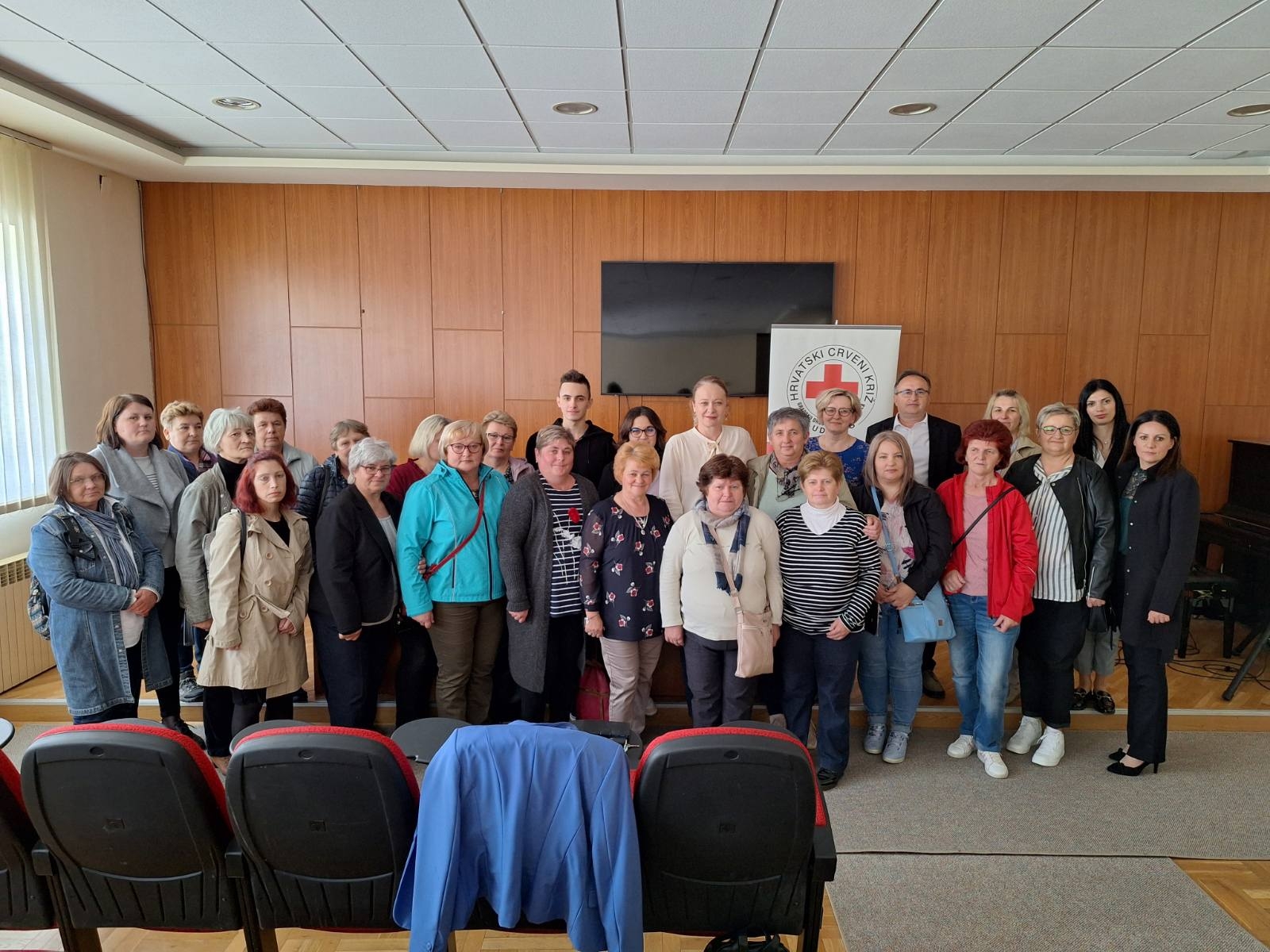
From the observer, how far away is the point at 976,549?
3375 millimetres

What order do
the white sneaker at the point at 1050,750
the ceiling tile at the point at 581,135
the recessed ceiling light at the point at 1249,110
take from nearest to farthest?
the white sneaker at the point at 1050,750
the recessed ceiling light at the point at 1249,110
the ceiling tile at the point at 581,135

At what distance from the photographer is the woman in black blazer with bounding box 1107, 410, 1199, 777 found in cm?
318

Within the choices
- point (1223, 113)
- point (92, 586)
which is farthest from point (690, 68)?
point (92, 586)

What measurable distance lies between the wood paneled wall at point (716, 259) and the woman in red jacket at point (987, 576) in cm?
284

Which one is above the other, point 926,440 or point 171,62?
point 171,62

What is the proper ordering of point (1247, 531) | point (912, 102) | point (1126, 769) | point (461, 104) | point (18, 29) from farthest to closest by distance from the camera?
point (1247, 531), point (461, 104), point (912, 102), point (1126, 769), point (18, 29)

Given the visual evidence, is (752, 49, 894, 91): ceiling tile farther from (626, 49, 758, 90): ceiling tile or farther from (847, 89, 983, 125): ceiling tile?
(847, 89, 983, 125): ceiling tile

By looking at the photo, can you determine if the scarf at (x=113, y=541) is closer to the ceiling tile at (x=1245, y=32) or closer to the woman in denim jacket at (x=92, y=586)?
the woman in denim jacket at (x=92, y=586)

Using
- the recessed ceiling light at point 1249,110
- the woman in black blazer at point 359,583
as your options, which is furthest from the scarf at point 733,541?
the recessed ceiling light at point 1249,110

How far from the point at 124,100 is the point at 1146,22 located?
484 cm

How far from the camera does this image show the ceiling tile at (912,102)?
3.91m

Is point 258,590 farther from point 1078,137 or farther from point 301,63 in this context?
point 1078,137

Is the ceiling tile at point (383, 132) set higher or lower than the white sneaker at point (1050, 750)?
higher

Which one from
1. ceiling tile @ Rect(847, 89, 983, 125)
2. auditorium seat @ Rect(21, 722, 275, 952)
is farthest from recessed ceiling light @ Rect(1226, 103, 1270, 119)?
auditorium seat @ Rect(21, 722, 275, 952)
